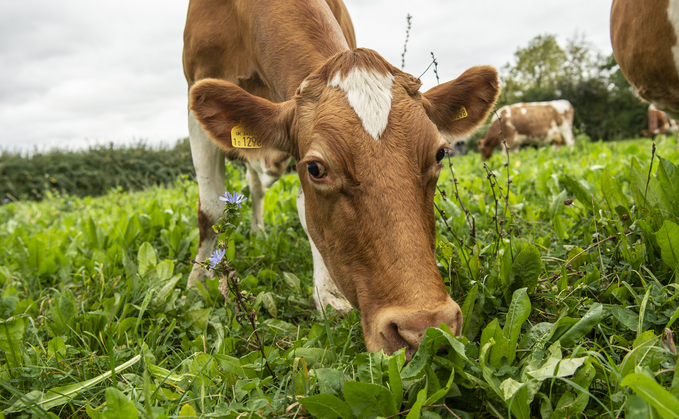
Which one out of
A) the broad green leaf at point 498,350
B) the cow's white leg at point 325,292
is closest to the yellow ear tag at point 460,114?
the cow's white leg at point 325,292

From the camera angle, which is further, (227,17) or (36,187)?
(36,187)

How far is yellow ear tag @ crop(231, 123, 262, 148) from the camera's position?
2.39 m

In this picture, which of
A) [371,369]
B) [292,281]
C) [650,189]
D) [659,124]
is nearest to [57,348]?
[292,281]

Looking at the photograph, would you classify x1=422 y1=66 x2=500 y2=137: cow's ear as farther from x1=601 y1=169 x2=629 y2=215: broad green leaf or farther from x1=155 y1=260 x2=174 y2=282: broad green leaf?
x1=155 y1=260 x2=174 y2=282: broad green leaf

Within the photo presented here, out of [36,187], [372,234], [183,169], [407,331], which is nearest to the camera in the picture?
[407,331]

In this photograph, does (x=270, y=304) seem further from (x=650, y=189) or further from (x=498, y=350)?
(x=650, y=189)

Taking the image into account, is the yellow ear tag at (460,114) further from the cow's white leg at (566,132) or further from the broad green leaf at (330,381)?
the cow's white leg at (566,132)

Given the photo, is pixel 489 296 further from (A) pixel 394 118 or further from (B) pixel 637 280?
(A) pixel 394 118

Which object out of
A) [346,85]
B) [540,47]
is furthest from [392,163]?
[540,47]

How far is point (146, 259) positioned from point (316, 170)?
1638mm

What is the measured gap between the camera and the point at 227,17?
125 inches

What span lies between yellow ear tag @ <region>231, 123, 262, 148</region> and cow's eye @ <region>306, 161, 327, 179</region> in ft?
2.00

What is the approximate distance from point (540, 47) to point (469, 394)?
48.8m

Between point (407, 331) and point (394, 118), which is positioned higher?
point (394, 118)
